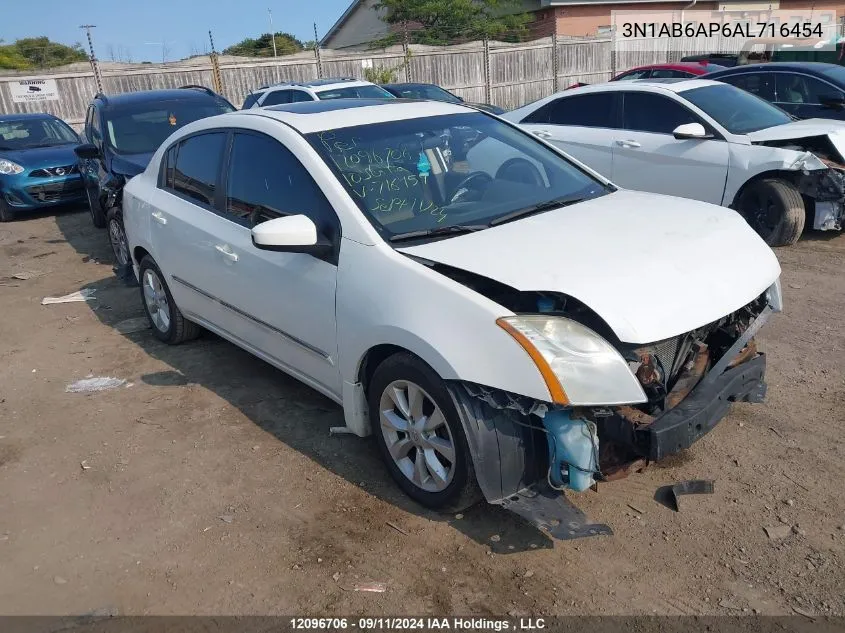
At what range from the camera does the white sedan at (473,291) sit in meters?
2.94

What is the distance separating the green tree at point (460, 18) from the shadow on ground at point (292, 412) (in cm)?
2697

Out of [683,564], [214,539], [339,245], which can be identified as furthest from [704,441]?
[214,539]

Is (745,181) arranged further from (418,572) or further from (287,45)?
(287,45)

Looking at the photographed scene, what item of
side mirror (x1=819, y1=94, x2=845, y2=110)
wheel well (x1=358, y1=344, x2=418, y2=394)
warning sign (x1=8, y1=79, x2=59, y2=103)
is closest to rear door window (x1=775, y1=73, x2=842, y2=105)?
side mirror (x1=819, y1=94, x2=845, y2=110)

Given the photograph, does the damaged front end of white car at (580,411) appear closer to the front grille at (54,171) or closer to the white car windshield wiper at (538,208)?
the white car windshield wiper at (538,208)

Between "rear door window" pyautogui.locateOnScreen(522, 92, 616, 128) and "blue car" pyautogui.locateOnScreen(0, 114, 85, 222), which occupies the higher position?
"rear door window" pyautogui.locateOnScreen(522, 92, 616, 128)

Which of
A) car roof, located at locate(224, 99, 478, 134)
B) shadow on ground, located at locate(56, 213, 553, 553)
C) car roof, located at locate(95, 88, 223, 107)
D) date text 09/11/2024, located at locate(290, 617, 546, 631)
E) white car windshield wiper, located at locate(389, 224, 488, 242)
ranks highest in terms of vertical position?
car roof, located at locate(95, 88, 223, 107)

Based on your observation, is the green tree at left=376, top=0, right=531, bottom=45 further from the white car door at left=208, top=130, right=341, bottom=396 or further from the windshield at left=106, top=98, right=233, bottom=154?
the white car door at left=208, top=130, right=341, bottom=396

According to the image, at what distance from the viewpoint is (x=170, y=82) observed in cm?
1900

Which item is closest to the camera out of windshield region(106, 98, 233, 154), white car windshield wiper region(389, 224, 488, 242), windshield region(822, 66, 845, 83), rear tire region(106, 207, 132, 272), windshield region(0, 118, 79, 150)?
white car windshield wiper region(389, 224, 488, 242)

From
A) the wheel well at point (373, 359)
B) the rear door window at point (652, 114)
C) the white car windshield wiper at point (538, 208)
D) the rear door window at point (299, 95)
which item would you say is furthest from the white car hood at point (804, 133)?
the rear door window at point (299, 95)

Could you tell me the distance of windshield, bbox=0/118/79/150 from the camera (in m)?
12.0

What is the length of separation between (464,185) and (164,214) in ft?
7.88

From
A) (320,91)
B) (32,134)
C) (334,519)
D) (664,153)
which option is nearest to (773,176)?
(664,153)
